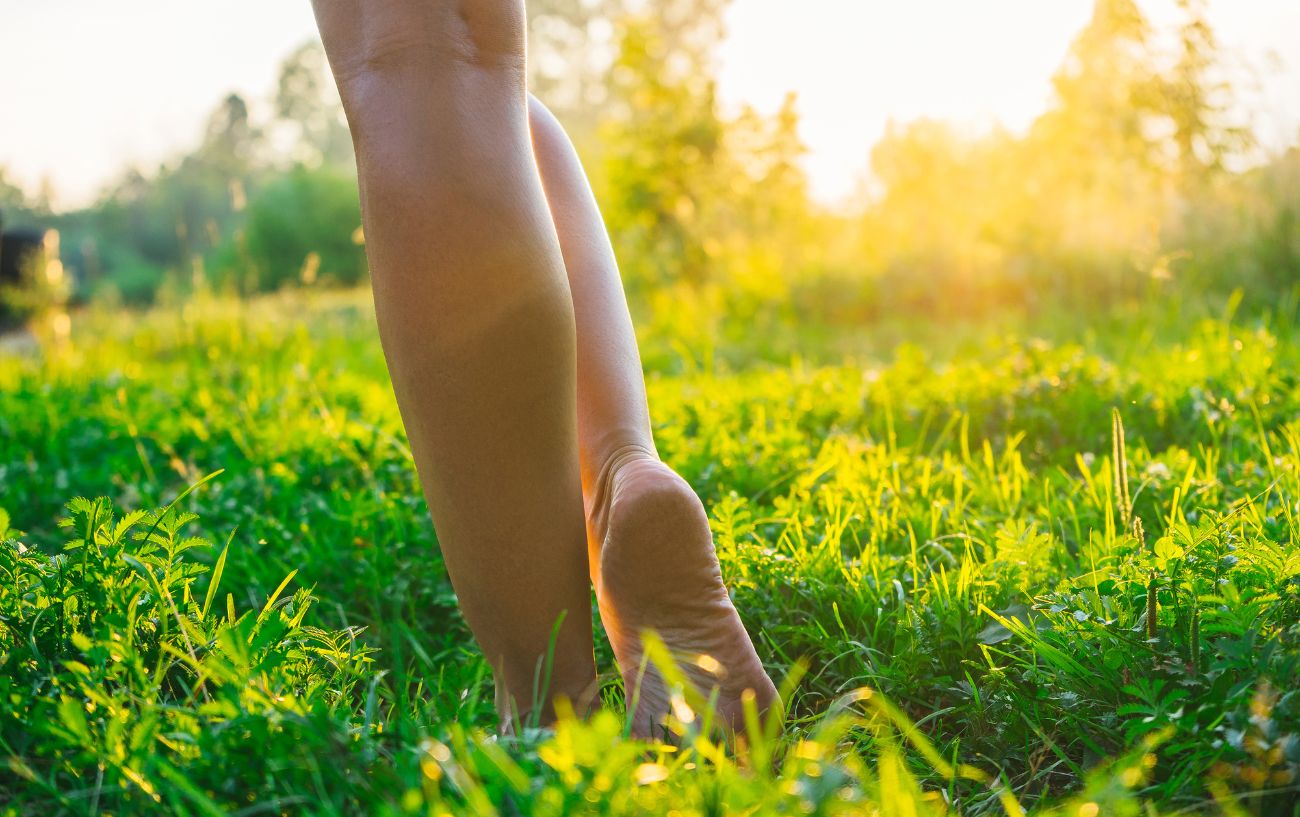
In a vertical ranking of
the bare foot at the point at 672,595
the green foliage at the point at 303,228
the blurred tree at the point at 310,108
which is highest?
the blurred tree at the point at 310,108

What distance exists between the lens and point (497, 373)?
3.79 feet

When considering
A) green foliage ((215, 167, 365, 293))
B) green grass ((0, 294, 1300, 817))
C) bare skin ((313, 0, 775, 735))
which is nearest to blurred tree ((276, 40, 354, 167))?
green foliage ((215, 167, 365, 293))

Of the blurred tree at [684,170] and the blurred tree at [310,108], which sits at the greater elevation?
the blurred tree at [310,108]

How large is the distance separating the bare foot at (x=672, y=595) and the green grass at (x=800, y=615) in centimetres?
8

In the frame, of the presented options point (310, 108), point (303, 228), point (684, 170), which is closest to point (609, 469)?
point (684, 170)

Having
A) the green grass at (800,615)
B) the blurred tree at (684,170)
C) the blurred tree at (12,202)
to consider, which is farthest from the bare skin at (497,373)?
the blurred tree at (12,202)

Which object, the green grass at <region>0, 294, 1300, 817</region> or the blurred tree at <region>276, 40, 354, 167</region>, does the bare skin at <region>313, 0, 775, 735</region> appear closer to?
the green grass at <region>0, 294, 1300, 817</region>

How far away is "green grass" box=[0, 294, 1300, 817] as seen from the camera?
0.92m

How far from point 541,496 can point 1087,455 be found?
1468 mm

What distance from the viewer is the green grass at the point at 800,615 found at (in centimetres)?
92

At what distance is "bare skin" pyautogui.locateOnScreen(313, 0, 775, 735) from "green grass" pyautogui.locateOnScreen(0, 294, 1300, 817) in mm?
128

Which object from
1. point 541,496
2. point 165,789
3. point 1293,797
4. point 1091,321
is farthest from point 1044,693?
point 1091,321

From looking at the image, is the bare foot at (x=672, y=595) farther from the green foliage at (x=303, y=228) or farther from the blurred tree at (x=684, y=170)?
the green foliage at (x=303, y=228)

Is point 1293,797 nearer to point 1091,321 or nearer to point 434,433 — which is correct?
point 434,433
